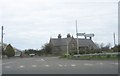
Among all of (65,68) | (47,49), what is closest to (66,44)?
(47,49)

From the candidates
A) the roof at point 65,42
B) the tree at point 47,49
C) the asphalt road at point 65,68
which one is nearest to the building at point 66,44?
the roof at point 65,42

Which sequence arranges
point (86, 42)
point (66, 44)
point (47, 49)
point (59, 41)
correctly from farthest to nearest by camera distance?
1. point (59, 41)
2. point (86, 42)
3. point (66, 44)
4. point (47, 49)

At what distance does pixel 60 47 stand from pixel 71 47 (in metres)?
5.00

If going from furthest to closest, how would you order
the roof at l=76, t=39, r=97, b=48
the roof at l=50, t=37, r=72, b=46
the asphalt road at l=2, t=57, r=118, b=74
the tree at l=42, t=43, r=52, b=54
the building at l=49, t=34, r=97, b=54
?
the roof at l=50, t=37, r=72, b=46 < the roof at l=76, t=39, r=97, b=48 < the building at l=49, t=34, r=97, b=54 < the tree at l=42, t=43, r=52, b=54 < the asphalt road at l=2, t=57, r=118, b=74

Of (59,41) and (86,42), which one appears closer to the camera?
(86,42)

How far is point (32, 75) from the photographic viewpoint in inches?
707

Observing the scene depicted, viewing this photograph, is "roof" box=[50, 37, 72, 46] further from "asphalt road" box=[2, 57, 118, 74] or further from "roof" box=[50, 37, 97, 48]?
"asphalt road" box=[2, 57, 118, 74]

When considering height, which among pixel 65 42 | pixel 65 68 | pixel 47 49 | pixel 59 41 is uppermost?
pixel 59 41

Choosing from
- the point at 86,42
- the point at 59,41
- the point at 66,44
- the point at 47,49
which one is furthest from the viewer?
Result: the point at 59,41

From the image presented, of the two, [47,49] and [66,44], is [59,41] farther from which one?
[47,49]

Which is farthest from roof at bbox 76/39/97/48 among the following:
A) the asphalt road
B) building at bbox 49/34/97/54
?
the asphalt road

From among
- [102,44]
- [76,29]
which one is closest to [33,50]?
[102,44]

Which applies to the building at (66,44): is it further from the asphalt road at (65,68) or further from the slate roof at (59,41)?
the asphalt road at (65,68)

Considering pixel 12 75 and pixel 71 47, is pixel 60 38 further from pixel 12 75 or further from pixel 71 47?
pixel 12 75
